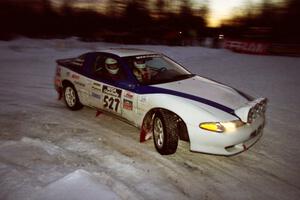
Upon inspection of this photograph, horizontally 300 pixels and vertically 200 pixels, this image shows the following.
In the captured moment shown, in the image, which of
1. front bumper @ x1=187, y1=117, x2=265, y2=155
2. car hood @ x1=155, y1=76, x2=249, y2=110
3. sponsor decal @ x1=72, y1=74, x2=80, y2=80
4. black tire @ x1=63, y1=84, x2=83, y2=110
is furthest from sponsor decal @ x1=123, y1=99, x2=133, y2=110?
black tire @ x1=63, y1=84, x2=83, y2=110

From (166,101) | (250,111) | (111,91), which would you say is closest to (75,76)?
(111,91)

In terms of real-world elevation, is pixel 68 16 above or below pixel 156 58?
above

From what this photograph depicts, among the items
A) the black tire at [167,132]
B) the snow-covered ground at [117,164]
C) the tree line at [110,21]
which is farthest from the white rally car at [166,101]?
the tree line at [110,21]

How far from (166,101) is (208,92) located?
0.82 metres

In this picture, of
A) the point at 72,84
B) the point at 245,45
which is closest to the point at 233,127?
the point at 72,84

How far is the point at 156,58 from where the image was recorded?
625 centimetres

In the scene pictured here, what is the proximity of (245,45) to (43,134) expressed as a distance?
23.2 metres

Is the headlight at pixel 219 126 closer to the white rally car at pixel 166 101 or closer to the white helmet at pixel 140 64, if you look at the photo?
the white rally car at pixel 166 101

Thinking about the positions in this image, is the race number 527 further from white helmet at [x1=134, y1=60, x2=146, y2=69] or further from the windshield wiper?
the windshield wiper

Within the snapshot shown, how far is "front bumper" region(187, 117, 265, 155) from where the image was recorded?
4359 mm

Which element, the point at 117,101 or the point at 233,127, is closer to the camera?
the point at 233,127

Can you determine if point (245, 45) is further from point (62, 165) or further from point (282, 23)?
point (62, 165)

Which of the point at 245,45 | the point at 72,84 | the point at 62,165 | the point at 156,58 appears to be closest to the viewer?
the point at 62,165

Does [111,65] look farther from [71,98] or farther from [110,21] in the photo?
[110,21]
